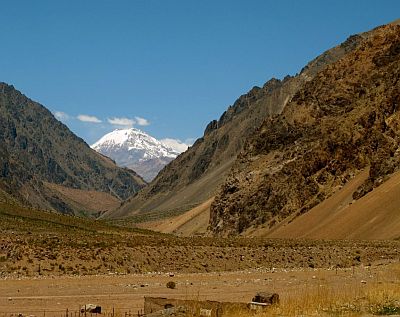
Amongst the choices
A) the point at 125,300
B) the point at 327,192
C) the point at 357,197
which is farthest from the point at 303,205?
the point at 125,300

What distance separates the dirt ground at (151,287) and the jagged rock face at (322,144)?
146ft

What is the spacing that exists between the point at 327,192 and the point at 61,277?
2366 inches

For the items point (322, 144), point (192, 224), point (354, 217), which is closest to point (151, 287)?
point (354, 217)

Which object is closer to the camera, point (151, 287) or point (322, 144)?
point (151, 287)

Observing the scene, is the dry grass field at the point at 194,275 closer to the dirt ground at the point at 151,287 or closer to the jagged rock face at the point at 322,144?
the dirt ground at the point at 151,287

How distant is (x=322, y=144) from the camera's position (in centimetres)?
9494

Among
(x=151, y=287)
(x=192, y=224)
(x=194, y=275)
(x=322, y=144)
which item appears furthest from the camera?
(x=192, y=224)

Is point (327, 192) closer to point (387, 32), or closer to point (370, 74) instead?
point (370, 74)

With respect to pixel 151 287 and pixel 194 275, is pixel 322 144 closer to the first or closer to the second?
pixel 194 275

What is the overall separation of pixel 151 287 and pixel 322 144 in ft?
228

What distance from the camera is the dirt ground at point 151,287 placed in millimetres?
22875

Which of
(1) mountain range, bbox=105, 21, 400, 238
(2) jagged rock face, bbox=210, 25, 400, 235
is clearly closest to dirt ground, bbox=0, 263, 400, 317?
(1) mountain range, bbox=105, 21, 400, 238

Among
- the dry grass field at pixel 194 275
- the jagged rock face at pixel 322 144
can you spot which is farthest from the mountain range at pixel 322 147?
the dry grass field at pixel 194 275

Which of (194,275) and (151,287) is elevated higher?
(194,275)
